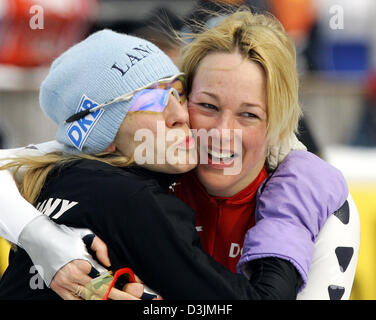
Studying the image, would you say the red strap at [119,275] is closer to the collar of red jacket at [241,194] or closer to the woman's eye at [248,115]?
the collar of red jacket at [241,194]

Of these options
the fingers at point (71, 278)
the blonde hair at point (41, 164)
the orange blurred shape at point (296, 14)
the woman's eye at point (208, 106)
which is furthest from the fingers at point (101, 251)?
the orange blurred shape at point (296, 14)

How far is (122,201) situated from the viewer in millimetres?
1454

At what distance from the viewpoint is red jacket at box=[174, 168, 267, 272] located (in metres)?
1.78

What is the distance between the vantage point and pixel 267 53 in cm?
167

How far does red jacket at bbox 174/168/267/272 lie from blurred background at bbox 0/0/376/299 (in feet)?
10.4

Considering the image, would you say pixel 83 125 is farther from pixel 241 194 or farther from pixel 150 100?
pixel 241 194

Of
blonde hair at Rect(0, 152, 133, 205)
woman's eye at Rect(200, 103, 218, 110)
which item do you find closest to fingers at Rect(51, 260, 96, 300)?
blonde hair at Rect(0, 152, 133, 205)

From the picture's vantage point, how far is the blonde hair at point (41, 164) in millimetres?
1655

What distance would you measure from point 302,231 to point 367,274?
154 cm

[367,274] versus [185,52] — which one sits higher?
[185,52]
